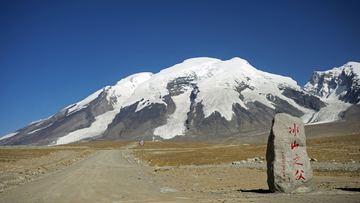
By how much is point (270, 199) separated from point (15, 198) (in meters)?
13.2

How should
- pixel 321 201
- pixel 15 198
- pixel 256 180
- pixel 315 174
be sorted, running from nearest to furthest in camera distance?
pixel 321 201 < pixel 15 198 < pixel 256 180 < pixel 315 174

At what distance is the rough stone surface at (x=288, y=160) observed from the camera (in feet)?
42.7

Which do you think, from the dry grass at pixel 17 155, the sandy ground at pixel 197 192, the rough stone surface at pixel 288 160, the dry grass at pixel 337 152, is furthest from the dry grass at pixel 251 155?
the dry grass at pixel 17 155

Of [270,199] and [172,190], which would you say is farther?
[172,190]

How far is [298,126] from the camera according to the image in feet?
44.0

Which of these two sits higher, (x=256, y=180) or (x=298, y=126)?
(x=298, y=126)

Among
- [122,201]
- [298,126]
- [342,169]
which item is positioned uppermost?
[298,126]

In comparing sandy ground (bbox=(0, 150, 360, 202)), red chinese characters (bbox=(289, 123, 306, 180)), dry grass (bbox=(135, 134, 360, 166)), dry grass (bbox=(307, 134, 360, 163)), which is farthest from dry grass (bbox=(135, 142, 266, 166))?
red chinese characters (bbox=(289, 123, 306, 180))

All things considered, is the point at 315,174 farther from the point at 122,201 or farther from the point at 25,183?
the point at 25,183

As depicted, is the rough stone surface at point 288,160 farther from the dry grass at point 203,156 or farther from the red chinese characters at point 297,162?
the dry grass at point 203,156

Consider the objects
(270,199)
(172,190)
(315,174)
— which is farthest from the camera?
(315,174)

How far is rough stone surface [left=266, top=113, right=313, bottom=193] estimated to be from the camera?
13.0 meters

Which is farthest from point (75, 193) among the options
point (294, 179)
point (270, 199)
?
point (294, 179)

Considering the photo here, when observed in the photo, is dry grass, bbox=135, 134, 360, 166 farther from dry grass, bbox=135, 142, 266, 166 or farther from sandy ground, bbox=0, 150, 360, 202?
sandy ground, bbox=0, 150, 360, 202
